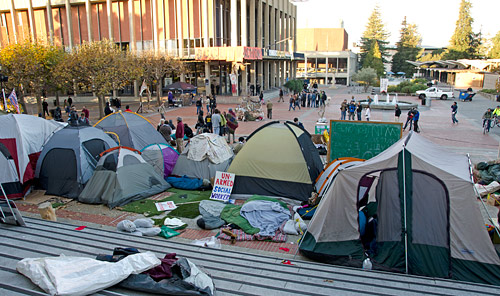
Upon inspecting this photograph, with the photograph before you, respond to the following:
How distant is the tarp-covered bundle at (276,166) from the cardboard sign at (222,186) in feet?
0.59

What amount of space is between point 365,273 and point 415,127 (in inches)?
641

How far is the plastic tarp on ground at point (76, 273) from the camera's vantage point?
383 centimetres

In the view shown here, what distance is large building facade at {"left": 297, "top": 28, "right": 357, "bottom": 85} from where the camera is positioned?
67375mm

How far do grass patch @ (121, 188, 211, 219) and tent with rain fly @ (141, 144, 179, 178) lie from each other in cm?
97

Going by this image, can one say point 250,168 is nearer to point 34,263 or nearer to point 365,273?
point 365,273

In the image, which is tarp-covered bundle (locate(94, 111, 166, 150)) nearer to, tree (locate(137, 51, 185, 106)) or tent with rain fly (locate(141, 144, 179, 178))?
tent with rain fly (locate(141, 144, 179, 178))

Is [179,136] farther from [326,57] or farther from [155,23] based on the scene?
[326,57]

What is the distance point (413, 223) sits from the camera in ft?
21.4

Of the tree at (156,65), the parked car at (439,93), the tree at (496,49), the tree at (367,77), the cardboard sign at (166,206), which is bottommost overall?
the cardboard sign at (166,206)

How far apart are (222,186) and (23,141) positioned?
19.5 ft

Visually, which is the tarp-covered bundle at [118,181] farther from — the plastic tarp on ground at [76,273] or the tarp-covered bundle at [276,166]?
the plastic tarp on ground at [76,273]

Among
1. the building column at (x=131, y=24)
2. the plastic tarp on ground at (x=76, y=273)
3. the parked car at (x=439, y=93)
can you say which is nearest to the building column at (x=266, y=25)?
the building column at (x=131, y=24)

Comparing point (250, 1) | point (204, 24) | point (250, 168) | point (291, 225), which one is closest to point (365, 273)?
point (291, 225)

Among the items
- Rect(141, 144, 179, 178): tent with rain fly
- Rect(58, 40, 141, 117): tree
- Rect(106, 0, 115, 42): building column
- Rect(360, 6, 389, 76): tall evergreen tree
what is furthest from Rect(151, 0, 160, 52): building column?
Rect(360, 6, 389, 76): tall evergreen tree
